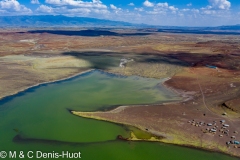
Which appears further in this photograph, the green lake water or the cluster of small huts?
the cluster of small huts

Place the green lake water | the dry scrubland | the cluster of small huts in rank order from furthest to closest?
the dry scrubland
the cluster of small huts
the green lake water

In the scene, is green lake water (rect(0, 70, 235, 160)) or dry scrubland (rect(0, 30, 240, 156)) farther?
dry scrubland (rect(0, 30, 240, 156))

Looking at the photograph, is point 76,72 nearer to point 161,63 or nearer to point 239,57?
point 161,63

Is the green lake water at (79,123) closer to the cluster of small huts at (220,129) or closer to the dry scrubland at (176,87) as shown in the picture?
the dry scrubland at (176,87)

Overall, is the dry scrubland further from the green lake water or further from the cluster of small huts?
the green lake water

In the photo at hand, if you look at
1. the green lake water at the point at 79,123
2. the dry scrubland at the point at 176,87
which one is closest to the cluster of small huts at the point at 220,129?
the dry scrubland at the point at 176,87

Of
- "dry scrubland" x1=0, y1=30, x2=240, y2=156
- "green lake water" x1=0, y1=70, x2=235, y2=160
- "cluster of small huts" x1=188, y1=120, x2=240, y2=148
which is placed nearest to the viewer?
"green lake water" x1=0, y1=70, x2=235, y2=160

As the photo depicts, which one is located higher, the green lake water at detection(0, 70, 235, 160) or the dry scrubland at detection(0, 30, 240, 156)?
the dry scrubland at detection(0, 30, 240, 156)

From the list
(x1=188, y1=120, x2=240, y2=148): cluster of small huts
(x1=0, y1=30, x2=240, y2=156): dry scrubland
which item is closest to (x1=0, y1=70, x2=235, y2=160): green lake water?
(x1=0, y1=30, x2=240, y2=156): dry scrubland
